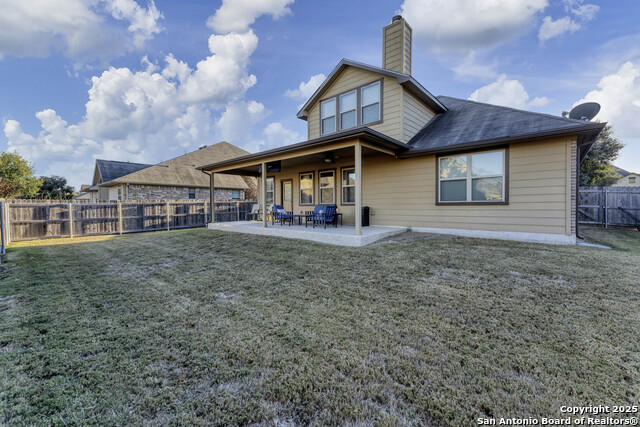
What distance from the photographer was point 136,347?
240cm

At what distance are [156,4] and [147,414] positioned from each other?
12935 mm

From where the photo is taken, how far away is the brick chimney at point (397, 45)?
29.6 feet

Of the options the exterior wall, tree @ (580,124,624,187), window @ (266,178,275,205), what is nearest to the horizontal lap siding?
the exterior wall

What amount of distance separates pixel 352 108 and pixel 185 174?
1524cm

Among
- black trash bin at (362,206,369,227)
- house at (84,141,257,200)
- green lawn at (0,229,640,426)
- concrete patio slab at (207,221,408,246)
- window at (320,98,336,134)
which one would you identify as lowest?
green lawn at (0,229,640,426)

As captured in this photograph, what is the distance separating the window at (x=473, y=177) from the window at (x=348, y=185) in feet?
10.2

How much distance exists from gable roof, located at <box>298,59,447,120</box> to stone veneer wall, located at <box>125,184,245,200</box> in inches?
488

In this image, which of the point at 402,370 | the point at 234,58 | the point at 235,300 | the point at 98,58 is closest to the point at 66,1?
the point at 98,58

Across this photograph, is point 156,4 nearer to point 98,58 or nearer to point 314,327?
point 98,58

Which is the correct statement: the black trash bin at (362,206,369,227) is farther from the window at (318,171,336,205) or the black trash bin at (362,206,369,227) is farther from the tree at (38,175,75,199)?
the tree at (38,175,75,199)

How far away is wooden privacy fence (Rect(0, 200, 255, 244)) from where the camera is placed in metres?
9.93

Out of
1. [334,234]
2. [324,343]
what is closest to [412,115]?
[334,234]

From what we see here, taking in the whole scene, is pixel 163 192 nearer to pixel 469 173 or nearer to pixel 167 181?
pixel 167 181

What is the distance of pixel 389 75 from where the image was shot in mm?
8609
